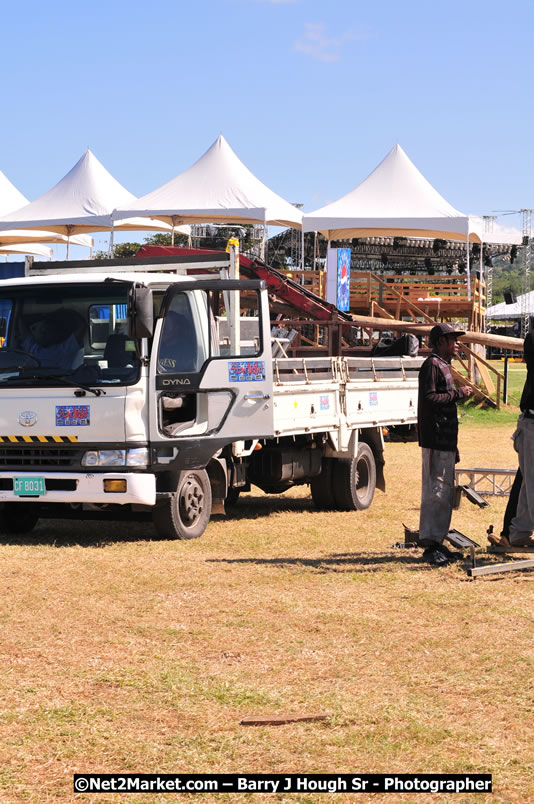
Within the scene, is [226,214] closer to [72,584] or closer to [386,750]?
[72,584]

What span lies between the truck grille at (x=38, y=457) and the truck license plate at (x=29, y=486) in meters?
0.12

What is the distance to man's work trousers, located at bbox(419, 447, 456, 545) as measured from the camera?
355 inches

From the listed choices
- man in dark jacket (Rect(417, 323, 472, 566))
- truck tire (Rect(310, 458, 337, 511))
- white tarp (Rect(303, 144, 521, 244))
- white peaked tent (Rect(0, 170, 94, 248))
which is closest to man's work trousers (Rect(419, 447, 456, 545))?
man in dark jacket (Rect(417, 323, 472, 566))

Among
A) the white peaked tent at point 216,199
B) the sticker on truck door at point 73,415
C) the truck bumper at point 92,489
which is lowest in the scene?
the truck bumper at point 92,489

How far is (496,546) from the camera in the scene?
9.11m

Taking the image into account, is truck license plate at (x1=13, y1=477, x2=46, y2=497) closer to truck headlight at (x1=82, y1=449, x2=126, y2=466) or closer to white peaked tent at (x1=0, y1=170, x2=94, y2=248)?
truck headlight at (x1=82, y1=449, x2=126, y2=466)

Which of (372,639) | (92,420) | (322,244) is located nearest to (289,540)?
(92,420)

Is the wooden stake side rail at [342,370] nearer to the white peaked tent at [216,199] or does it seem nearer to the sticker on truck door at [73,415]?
the sticker on truck door at [73,415]

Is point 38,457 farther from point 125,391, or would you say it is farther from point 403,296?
point 403,296

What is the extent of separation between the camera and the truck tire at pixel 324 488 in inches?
508

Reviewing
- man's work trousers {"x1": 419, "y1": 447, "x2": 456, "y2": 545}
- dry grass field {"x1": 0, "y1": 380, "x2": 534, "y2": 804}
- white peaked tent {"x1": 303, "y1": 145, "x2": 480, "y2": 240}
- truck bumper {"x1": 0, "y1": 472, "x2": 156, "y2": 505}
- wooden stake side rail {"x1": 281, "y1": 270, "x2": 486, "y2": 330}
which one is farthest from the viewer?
wooden stake side rail {"x1": 281, "y1": 270, "x2": 486, "y2": 330}

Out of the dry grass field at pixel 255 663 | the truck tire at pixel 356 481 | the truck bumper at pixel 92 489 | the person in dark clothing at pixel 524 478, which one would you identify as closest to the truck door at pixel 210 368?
the truck bumper at pixel 92 489

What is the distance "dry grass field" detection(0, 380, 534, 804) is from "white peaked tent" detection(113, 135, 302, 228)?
2063 cm

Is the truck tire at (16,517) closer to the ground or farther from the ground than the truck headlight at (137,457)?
closer to the ground
